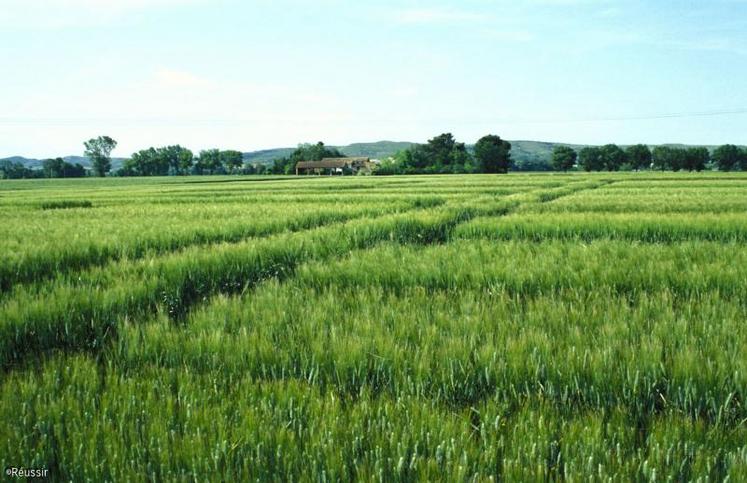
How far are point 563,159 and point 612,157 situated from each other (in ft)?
47.0

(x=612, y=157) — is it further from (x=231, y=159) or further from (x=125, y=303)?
(x=125, y=303)

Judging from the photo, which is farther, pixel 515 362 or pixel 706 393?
pixel 515 362

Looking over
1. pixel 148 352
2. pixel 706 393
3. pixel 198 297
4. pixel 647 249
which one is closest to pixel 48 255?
pixel 198 297

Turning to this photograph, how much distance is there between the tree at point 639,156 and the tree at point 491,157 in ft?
162

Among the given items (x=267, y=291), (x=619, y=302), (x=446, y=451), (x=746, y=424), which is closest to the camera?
(x=446, y=451)


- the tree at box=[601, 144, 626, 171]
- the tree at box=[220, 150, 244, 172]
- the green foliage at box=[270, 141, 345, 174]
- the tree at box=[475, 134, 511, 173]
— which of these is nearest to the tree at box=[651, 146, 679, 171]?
the tree at box=[601, 144, 626, 171]

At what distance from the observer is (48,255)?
684 cm

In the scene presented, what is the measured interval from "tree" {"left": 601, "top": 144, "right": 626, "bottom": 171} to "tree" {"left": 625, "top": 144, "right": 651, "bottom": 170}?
6.33ft

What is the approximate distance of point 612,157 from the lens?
479 ft

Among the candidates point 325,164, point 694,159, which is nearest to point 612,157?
point 694,159

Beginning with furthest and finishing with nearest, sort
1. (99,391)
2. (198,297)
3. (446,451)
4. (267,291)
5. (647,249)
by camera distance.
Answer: (647,249) → (198,297) → (267,291) → (99,391) → (446,451)

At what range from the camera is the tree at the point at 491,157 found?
384ft

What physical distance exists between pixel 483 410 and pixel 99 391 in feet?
6.73

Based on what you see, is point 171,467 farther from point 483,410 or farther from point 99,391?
point 483,410
